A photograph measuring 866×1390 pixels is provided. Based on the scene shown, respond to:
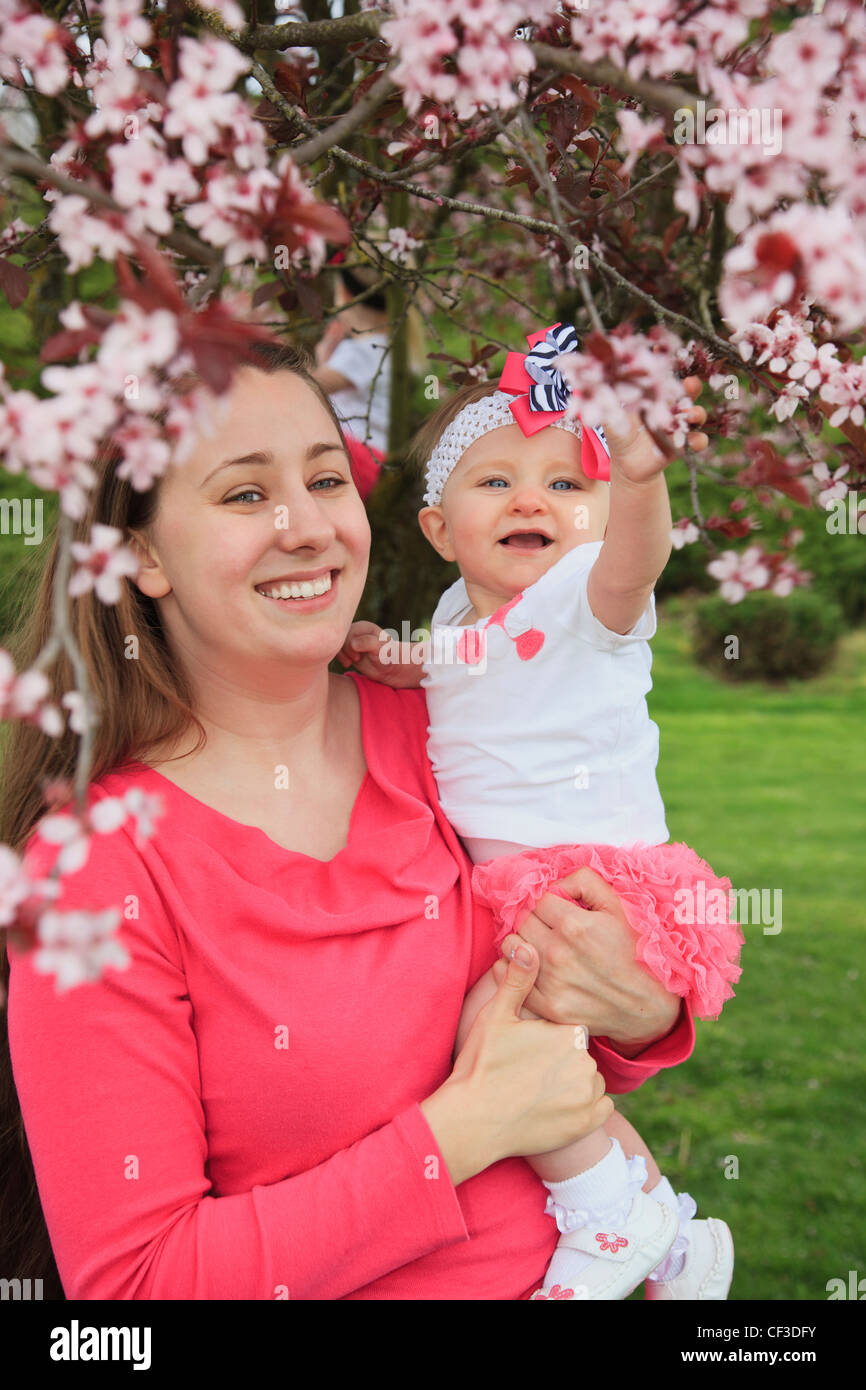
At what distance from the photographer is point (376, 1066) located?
1.77m

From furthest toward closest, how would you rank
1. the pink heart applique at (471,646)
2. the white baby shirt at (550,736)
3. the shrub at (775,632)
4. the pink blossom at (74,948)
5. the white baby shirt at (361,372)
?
1. the shrub at (775,632)
2. the white baby shirt at (361,372)
3. the pink heart applique at (471,646)
4. the white baby shirt at (550,736)
5. the pink blossom at (74,948)

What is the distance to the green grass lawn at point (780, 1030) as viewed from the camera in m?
3.93

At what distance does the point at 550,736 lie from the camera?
2152mm

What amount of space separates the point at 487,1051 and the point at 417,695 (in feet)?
2.72

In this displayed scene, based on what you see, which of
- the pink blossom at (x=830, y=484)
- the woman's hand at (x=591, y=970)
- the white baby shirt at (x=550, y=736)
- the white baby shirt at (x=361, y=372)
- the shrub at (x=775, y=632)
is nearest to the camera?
the pink blossom at (x=830, y=484)

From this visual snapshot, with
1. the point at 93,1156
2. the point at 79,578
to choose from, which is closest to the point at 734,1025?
the point at 93,1156

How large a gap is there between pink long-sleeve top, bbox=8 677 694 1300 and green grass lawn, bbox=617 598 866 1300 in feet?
7.39

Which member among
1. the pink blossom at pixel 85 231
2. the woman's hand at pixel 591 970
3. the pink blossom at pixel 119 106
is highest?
the pink blossom at pixel 119 106

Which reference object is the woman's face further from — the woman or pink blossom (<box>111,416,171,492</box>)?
pink blossom (<box>111,416,171,492</box>)

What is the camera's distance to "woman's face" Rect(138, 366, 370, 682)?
1.81 metres

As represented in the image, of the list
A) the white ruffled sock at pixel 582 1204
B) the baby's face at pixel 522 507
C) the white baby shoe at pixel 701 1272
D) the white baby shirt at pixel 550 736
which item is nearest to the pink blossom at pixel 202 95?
the white baby shirt at pixel 550 736

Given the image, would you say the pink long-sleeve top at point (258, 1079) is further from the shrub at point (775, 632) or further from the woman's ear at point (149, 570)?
the shrub at point (775, 632)

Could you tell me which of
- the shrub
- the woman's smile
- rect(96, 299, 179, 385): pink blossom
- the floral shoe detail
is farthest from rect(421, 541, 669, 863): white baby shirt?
the shrub

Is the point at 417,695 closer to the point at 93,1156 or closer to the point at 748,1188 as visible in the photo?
the point at 93,1156
